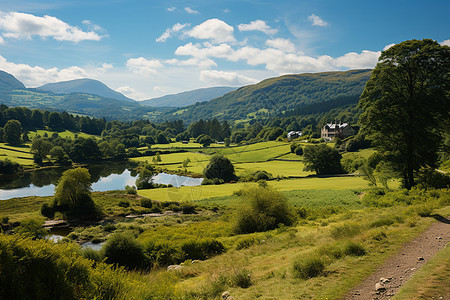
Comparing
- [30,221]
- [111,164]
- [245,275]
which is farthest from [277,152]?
[245,275]

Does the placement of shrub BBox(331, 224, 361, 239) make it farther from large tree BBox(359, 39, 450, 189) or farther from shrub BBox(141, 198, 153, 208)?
shrub BBox(141, 198, 153, 208)

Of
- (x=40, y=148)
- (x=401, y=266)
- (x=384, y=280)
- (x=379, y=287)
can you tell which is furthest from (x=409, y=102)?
(x=40, y=148)

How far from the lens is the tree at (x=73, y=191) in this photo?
136ft

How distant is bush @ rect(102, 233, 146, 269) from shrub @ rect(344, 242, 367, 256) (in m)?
12.3

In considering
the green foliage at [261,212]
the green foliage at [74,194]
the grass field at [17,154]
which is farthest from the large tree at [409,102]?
the grass field at [17,154]

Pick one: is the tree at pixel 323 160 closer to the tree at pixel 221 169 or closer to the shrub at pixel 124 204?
the tree at pixel 221 169

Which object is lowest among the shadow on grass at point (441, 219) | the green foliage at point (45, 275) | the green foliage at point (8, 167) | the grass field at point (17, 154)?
the green foliage at point (8, 167)

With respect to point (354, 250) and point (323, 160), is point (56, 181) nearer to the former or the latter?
point (323, 160)

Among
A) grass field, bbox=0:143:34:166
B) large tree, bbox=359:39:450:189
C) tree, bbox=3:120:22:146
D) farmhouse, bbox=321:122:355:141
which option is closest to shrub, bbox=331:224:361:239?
large tree, bbox=359:39:450:189

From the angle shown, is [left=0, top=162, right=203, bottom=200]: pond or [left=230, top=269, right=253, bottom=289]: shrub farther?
[left=0, top=162, right=203, bottom=200]: pond

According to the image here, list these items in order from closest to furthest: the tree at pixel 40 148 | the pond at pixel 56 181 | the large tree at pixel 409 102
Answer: the large tree at pixel 409 102 < the pond at pixel 56 181 < the tree at pixel 40 148

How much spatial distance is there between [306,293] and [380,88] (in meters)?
21.8

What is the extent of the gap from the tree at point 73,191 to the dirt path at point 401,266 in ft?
145

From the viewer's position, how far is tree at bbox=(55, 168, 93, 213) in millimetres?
41375
